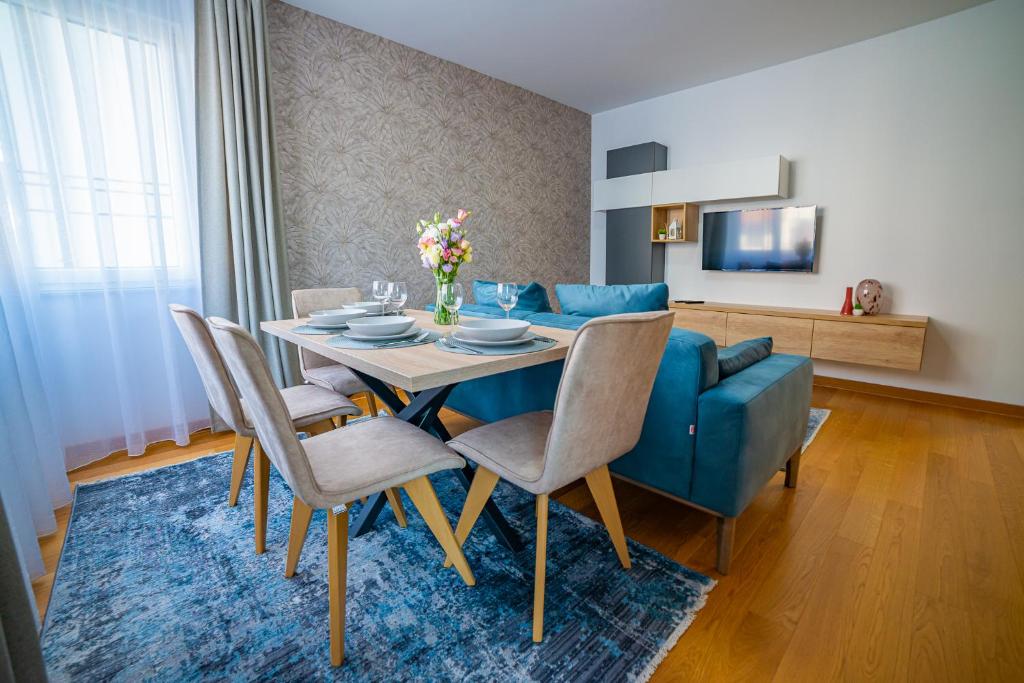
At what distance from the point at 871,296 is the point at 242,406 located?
13.3 feet

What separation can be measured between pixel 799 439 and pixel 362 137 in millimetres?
3329

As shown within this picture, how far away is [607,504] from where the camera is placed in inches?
56.4

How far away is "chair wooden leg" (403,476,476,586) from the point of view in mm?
1288

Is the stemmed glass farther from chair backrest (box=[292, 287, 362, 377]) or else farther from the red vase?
the red vase

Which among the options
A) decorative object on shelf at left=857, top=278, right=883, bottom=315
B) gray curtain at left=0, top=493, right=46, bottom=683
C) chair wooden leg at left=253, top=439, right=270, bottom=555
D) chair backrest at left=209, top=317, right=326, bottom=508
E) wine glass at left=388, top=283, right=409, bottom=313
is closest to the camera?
gray curtain at left=0, top=493, right=46, bottom=683

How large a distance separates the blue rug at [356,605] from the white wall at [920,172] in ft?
10.4

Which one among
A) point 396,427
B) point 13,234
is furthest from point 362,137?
point 396,427

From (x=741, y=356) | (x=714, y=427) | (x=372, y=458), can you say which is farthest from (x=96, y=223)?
(x=741, y=356)

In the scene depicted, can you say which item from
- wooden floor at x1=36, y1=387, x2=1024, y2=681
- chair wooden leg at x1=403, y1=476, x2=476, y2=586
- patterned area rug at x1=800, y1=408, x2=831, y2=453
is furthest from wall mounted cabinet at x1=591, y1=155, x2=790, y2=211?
chair wooden leg at x1=403, y1=476, x2=476, y2=586

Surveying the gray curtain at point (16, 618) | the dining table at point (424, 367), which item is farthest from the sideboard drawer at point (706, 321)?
the gray curtain at point (16, 618)

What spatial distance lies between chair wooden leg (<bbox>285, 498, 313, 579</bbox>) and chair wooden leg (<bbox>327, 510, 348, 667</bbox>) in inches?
6.7

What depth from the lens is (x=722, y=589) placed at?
1.44 metres

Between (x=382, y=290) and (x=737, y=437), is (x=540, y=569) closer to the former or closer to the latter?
(x=737, y=437)

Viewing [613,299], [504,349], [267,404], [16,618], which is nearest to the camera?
[16,618]
